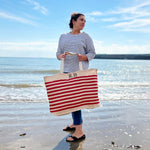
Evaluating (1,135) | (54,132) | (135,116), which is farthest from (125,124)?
(1,135)

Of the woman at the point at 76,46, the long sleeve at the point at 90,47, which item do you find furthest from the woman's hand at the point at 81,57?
the long sleeve at the point at 90,47

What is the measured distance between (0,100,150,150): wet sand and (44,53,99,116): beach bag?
0.58 m

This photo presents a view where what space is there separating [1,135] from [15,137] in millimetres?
269

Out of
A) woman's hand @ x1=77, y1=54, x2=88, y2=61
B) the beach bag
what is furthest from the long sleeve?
the beach bag

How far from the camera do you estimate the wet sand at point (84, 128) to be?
2787 mm

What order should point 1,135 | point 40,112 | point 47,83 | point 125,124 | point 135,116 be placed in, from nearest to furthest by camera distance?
point 47,83, point 1,135, point 125,124, point 135,116, point 40,112

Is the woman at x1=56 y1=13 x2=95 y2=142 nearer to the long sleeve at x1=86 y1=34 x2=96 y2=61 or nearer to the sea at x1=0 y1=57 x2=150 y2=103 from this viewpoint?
the long sleeve at x1=86 y1=34 x2=96 y2=61

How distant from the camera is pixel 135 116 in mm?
4359

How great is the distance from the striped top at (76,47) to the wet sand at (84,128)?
3.63ft

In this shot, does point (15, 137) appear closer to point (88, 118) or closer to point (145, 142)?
point (88, 118)

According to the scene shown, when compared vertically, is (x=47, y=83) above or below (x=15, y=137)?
above

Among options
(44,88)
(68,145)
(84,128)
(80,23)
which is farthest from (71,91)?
(44,88)

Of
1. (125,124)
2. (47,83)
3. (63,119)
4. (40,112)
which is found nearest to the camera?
(47,83)

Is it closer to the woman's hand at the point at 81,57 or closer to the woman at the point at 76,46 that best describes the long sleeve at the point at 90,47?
the woman at the point at 76,46
